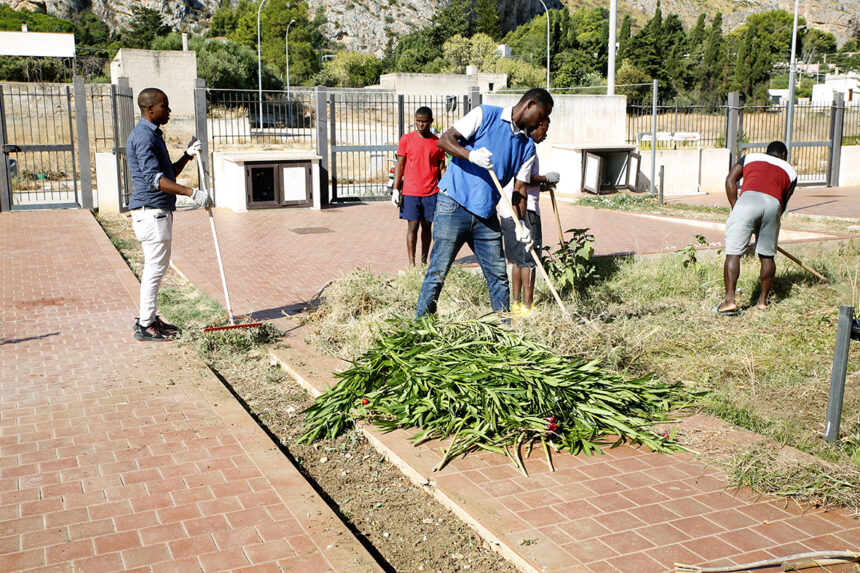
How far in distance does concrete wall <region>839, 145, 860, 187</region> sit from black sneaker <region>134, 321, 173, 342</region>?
66.2 ft

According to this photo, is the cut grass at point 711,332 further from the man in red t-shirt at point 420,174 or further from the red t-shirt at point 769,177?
the man in red t-shirt at point 420,174

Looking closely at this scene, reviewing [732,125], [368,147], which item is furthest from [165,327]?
[732,125]

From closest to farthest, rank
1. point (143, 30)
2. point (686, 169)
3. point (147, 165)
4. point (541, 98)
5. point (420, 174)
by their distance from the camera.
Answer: point (541, 98)
point (147, 165)
point (420, 174)
point (686, 169)
point (143, 30)

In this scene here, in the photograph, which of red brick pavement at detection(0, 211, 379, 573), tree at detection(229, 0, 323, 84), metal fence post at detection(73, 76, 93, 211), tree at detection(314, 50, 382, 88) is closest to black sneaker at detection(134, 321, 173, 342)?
red brick pavement at detection(0, 211, 379, 573)

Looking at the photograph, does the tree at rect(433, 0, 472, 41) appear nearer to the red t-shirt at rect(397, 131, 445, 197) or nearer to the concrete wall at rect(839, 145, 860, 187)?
the concrete wall at rect(839, 145, 860, 187)

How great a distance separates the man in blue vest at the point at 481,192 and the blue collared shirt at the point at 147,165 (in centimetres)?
219

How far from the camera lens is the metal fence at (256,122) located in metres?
18.0

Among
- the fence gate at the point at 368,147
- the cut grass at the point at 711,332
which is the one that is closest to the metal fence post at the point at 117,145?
the fence gate at the point at 368,147

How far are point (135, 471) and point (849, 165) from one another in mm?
22068

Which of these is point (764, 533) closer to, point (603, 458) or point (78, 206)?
point (603, 458)

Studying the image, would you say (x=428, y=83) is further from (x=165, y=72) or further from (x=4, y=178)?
(x=4, y=178)

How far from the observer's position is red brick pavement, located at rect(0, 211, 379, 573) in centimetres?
329

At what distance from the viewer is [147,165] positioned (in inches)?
247

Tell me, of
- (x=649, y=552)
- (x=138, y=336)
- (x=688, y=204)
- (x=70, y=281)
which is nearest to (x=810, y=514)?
(x=649, y=552)
